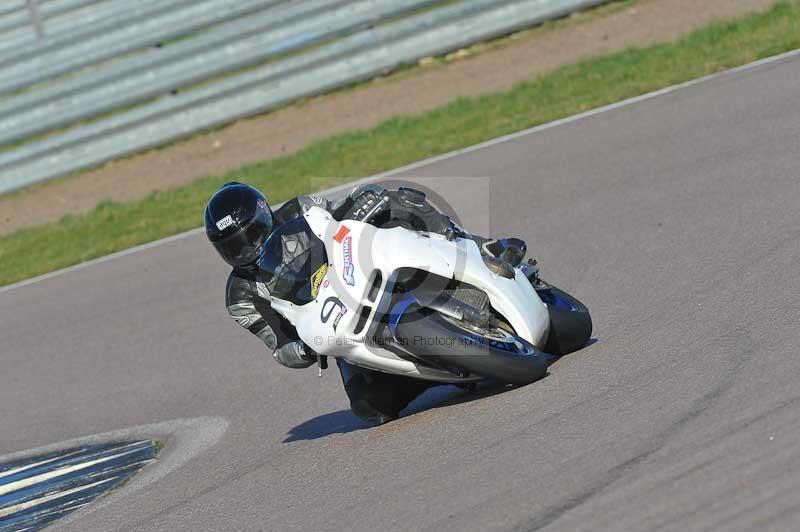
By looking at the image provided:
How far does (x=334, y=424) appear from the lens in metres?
6.37

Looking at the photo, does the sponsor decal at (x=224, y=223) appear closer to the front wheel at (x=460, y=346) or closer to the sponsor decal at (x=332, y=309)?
the sponsor decal at (x=332, y=309)

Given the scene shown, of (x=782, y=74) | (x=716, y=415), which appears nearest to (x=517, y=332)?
(x=716, y=415)

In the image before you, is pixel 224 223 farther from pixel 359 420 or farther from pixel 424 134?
pixel 424 134

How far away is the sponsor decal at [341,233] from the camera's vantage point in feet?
16.9

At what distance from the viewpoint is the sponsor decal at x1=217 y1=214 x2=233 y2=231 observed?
5297 mm

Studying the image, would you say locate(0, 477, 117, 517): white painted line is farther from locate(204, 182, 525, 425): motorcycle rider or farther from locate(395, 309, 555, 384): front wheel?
locate(395, 309, 555, 384): front wheel

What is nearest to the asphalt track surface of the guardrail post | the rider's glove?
the rider's glove

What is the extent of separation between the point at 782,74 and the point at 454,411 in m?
6.38

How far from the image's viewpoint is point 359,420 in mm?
6344

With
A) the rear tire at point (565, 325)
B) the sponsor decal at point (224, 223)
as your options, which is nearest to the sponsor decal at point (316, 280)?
the sponsor decal at point (224, 223)

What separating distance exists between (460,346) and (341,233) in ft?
2.50

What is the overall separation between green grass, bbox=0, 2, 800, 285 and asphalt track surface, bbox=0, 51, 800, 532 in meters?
0.66

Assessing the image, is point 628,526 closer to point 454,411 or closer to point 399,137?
point 454,411

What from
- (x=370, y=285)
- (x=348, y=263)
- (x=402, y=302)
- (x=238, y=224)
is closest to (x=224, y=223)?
(x=238, y=224)
